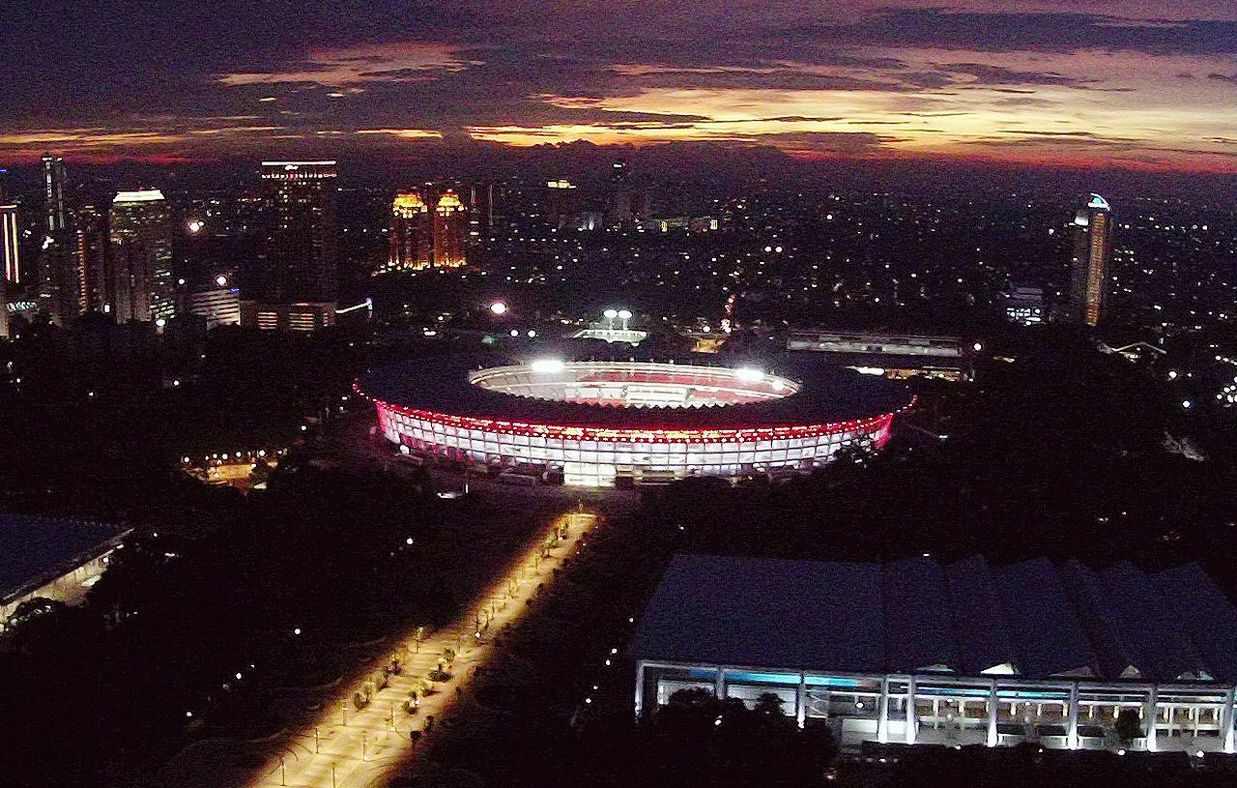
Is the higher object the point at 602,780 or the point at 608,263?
the point at 602,780

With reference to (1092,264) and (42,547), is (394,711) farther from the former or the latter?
(1092,264)

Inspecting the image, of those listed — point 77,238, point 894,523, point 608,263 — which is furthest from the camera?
point 608,263

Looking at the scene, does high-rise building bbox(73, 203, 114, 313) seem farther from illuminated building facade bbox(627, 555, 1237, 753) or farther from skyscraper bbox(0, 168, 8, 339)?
illuminated building facade bbox(627, 555, 1237, 753)

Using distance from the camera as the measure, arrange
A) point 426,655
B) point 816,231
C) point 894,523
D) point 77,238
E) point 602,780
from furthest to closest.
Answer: point 816,231 < point 77,238 < point 894,523 < point 426,655 < point 602,780

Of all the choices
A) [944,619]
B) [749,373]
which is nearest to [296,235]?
[749,373]

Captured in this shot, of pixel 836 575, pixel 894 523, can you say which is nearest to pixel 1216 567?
pixel 894 523

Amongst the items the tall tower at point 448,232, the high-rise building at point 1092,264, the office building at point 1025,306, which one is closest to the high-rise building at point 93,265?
the tall tower at point 448,232

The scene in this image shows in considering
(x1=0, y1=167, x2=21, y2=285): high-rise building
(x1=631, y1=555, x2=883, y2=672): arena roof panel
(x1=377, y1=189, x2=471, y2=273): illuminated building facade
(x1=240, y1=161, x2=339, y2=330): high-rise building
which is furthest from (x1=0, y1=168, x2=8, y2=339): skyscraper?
(x1=631, y1=555, x2=883, y2=672): arena roof panel

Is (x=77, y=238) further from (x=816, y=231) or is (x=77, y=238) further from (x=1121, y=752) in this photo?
(x=816, y=231)
